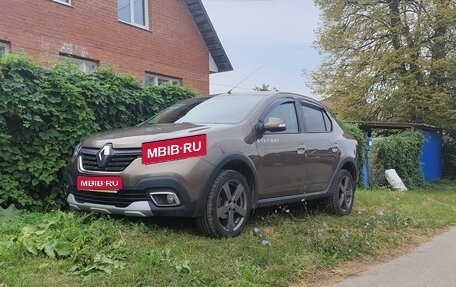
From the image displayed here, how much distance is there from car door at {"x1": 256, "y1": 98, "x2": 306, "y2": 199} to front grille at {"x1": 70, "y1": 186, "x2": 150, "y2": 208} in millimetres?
1483

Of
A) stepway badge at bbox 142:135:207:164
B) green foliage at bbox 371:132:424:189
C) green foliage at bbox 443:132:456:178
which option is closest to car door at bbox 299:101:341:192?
stepway badge at bbox 142:135:207:164

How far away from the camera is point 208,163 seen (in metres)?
5.20

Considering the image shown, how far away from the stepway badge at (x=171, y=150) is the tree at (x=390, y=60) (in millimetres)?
18516

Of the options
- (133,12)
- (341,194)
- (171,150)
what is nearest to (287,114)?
(341,194)

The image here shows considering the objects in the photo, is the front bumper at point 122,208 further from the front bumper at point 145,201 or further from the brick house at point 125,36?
the brick house at point 125,36

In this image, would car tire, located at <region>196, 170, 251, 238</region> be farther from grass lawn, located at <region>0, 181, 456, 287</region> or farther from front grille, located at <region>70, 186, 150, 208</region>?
front grille, located at <region>70, 186, 150, 208</region>

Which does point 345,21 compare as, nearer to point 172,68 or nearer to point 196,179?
point 172,68

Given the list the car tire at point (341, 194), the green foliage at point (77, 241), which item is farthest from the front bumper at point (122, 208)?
the car tire at point (341, 194)

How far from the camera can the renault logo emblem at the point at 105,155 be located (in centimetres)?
524

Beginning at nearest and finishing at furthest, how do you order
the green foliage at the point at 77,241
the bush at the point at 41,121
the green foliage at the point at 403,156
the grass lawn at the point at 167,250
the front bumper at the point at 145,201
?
the grass lawn at the point at 167,250 < the green foliage at the point at 77,241 < the front bumper at the point at 145,201 < the bush at the point at 41,121 < the green foliage at the point at 403,156

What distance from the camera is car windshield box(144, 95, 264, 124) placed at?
6.09 m

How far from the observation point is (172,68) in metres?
16.8

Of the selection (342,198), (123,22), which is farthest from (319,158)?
(123,22)

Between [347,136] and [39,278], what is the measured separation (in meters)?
5.42
